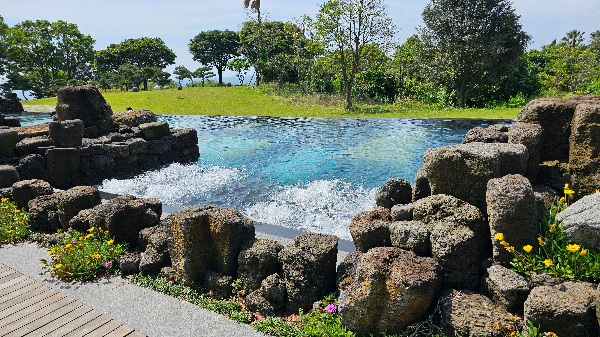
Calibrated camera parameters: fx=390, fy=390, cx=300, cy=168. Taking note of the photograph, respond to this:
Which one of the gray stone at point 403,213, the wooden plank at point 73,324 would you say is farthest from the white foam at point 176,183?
the gray stone at point 403,213

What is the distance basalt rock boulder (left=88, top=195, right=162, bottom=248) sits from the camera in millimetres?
5957

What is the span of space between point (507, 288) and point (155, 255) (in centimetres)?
431

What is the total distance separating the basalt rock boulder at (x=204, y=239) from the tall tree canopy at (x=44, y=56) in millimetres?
52163

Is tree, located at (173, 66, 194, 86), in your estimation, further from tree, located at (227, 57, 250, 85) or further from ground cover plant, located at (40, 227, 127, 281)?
ground cover plant, located at (40, 227, 127, 281)

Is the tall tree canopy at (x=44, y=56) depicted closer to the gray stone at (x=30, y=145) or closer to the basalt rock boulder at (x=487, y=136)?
the gray stone at (x=30, y=145)

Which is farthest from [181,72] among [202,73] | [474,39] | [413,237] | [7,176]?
[413,237]

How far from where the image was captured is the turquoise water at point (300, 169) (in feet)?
29.3

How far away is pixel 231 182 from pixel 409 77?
954 inches

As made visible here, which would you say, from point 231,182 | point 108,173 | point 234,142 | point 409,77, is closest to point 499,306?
point 231,182

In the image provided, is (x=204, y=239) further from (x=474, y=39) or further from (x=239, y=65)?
(x=239, y=65)

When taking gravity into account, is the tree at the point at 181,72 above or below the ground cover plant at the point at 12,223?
above

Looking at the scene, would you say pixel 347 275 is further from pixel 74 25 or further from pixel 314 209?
pixel 74 25

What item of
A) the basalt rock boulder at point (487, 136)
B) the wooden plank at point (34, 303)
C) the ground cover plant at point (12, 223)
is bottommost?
the wooden plank at point (34, 303)

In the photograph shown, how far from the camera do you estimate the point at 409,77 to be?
31484mm
